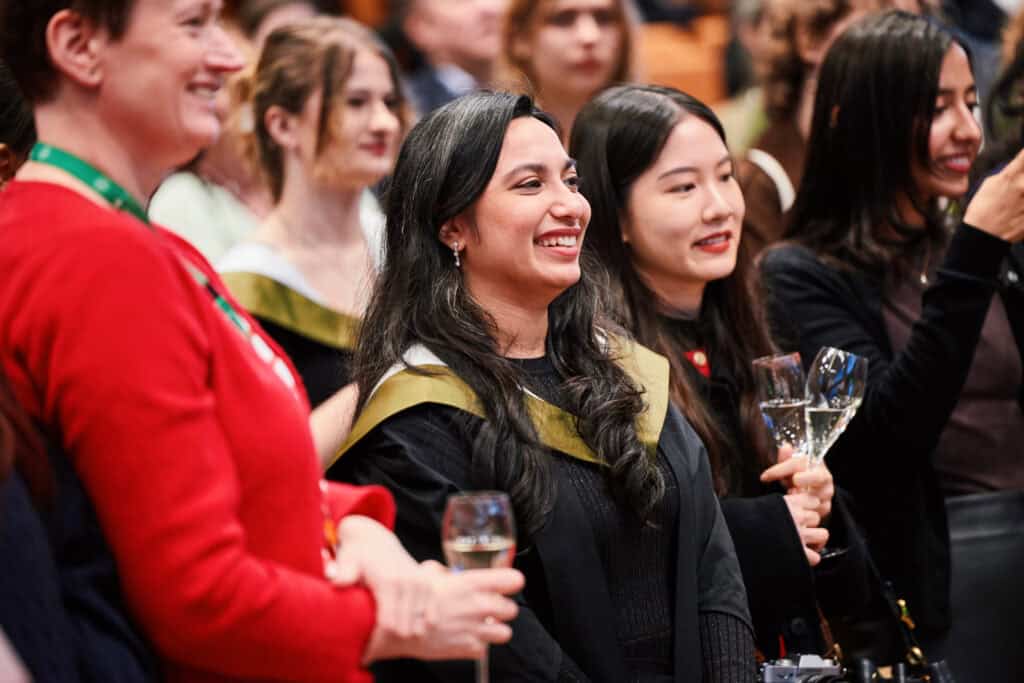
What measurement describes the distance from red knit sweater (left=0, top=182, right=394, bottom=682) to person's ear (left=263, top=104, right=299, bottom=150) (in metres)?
2.28

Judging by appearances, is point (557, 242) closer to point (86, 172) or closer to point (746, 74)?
point (86, 172)

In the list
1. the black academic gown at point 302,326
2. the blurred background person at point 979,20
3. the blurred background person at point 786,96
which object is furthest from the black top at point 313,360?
the blurred background person at point 979,20

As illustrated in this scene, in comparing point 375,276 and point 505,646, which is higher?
point 375,276

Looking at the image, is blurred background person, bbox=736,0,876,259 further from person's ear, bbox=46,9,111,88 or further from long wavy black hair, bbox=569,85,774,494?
person's ear, bbox=46,9,111,88

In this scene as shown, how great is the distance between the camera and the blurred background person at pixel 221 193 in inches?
165

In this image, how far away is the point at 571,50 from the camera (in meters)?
4.53

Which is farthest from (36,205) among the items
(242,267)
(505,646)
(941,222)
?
(941,222)

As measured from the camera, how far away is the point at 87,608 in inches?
63.1

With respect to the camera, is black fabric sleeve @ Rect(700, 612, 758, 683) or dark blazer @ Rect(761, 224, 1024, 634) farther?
dark blazer @ Rect(761, 224, 1024, 634)

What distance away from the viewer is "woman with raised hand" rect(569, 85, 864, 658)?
293 cm

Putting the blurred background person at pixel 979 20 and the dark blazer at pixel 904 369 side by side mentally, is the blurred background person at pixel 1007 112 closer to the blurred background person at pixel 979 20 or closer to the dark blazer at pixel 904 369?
the dark blazer at pixel 904 369

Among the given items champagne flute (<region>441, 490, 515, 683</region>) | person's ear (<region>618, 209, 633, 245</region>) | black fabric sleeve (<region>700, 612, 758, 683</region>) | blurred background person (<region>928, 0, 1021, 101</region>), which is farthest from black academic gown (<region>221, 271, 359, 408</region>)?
blurred background person (<region>928, 0, 1021, 101</region>)

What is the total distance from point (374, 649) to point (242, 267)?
6.90 ft

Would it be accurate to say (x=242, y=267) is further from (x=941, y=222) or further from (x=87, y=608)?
(x=87, y=608)
